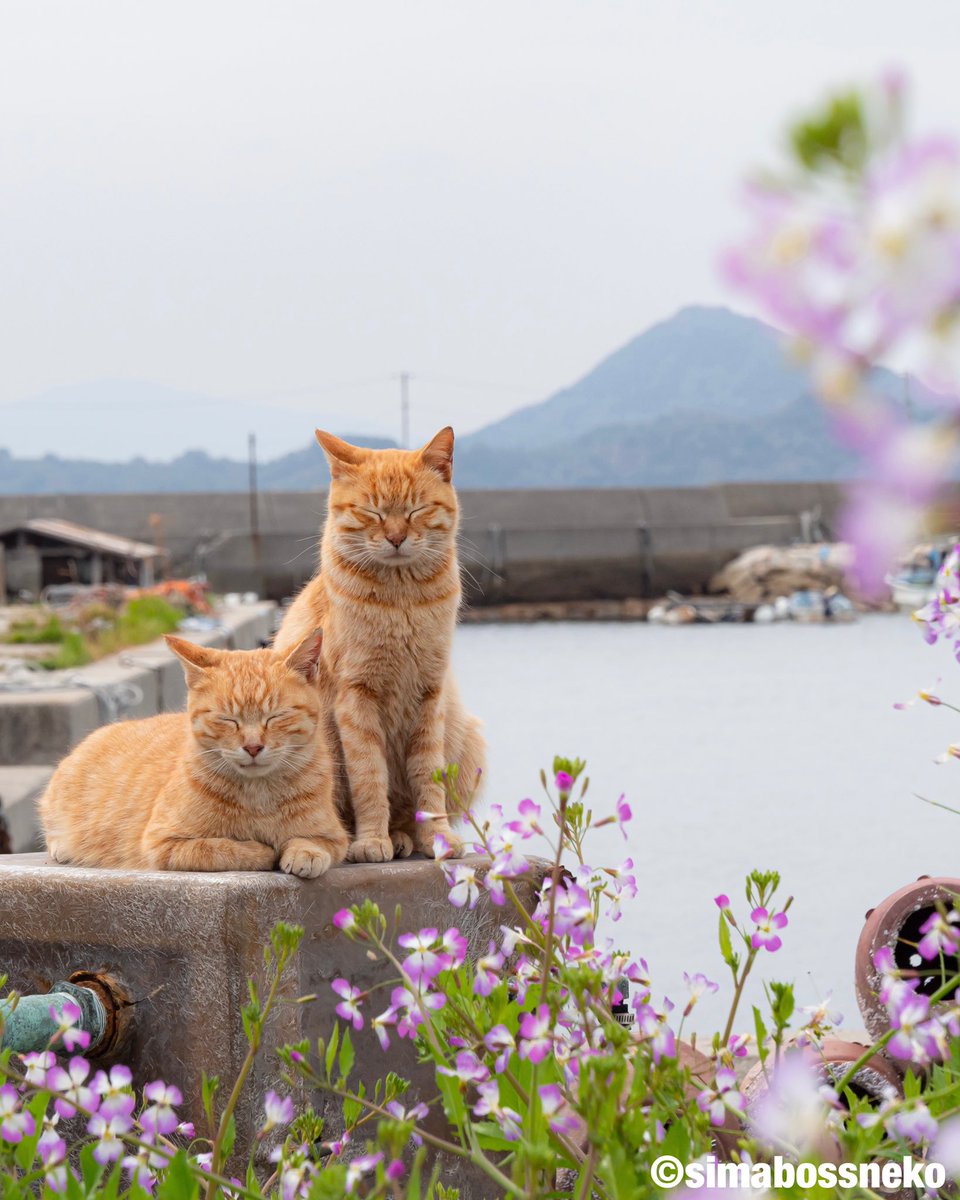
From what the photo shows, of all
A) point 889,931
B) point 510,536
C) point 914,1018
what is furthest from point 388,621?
point 510,536

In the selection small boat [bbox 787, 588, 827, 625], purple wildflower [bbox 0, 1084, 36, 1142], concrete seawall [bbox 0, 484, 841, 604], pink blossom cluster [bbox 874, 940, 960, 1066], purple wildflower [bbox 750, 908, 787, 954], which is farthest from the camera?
concrete seawall [bbox 0, 484, 841, 604]

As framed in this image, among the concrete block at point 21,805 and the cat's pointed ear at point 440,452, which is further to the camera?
the concrete block at point 21,805

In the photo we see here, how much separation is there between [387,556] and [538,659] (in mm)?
19784

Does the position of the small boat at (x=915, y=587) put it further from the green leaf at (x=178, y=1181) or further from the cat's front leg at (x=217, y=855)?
the green leaf at (x=178, y=1181)

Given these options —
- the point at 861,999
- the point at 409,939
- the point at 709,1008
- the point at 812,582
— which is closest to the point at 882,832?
the point at 709,1008

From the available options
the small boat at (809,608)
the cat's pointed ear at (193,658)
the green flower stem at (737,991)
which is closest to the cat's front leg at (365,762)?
the cat's pointed ear at (193,658)

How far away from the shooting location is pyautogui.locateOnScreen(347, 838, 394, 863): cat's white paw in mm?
2812

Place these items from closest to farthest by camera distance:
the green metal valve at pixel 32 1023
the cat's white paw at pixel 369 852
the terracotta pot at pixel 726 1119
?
the green metal valve at pixel 32 1023 → the terracotta pot at pixel 726 1119 → the cat's white paw at pixel 369 852

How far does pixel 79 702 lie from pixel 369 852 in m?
6.39

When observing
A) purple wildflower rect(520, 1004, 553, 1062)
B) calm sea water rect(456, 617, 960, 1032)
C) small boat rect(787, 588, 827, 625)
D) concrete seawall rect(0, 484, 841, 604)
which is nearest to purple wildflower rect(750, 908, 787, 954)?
calm sea water rect(456, 617, 960, 1032)

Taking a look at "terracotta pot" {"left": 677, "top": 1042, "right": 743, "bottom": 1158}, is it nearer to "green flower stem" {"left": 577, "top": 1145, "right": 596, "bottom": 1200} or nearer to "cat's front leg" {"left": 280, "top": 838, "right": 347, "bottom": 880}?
"cat's front leg" {"left": 280, "top": 838, "right": 347, "bottom": 880}

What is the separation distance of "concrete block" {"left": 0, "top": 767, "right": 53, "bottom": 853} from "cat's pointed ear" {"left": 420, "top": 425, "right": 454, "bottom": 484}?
12.8ft

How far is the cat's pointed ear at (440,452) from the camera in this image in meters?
2.88

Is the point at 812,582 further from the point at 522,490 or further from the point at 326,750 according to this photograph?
the point at 326,750
